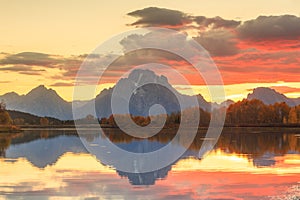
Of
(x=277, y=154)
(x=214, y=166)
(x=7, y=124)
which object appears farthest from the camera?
(x=7, y=124)

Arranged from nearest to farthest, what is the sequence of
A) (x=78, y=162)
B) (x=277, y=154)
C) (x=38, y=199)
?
(x=38, y=199) → (x=78, y=162) → (x=277, y=154)

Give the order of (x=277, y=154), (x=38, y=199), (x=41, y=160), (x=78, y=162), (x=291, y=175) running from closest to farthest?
(x=38, y=199) → (x=291, y=175) → (x=78, y=162) → (x=41, y=160) → (x=277, y=154)

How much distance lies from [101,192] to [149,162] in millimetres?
20789

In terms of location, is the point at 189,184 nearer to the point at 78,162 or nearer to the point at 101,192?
the point at 101,192

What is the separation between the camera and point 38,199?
29.0 m

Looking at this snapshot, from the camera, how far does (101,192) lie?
31375 millimetres

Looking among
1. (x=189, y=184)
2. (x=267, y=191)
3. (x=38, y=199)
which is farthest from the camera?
(x=189, y=184)

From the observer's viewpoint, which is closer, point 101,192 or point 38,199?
point 38,199

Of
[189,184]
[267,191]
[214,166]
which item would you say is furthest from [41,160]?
[267,191]

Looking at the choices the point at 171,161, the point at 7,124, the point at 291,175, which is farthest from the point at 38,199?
the point at 7,124

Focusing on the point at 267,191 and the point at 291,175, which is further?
the point at 291,175

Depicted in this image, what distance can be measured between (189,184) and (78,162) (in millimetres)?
17221

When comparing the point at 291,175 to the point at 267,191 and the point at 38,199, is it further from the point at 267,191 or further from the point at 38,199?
the point at 38,199

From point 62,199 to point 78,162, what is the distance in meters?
20.2
